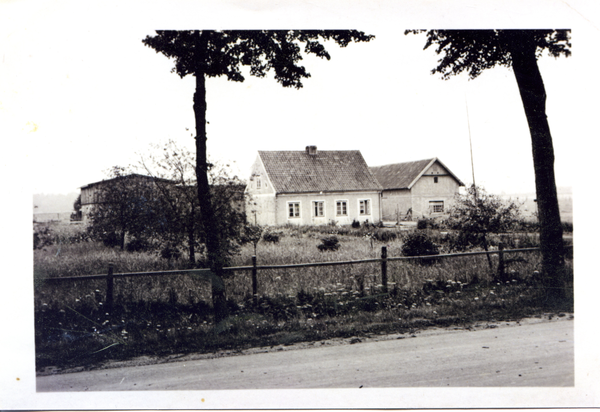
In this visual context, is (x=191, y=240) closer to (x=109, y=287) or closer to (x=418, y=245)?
(x=109, y=287)

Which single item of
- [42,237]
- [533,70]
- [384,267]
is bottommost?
[384,267]

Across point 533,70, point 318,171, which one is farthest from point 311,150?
point 533,70

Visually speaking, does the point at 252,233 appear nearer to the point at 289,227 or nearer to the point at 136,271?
the point at 289,227

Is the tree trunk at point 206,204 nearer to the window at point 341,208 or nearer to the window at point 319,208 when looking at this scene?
the window at point 319,208

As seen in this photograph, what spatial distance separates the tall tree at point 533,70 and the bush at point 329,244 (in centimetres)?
252

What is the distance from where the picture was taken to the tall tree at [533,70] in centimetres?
431

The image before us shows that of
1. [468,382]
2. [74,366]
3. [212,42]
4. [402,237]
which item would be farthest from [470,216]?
[74,366]

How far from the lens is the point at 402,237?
530 cm

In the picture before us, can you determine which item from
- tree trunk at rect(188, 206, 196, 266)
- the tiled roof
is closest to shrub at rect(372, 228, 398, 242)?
the tiled roof

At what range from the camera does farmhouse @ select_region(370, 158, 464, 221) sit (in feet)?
15.7

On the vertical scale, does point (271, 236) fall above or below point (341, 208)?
below

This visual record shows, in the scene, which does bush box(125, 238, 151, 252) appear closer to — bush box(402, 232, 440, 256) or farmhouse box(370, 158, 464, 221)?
farmhouse box(370, 158, 464, 221)

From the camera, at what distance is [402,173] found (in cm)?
498

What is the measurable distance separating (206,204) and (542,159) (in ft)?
14.2
